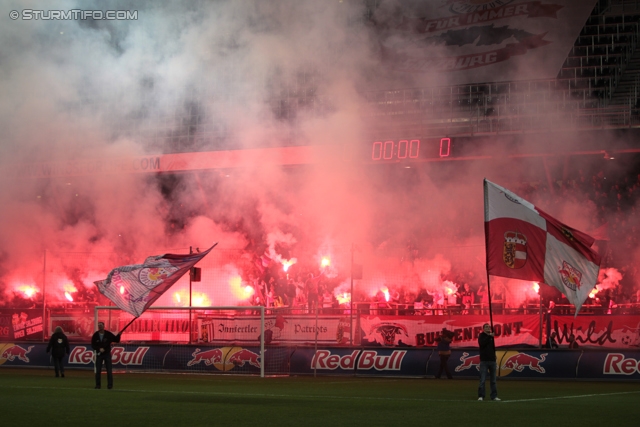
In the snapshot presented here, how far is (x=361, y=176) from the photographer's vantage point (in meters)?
22.5

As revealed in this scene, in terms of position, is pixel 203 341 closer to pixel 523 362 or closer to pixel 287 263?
pixel 287 263

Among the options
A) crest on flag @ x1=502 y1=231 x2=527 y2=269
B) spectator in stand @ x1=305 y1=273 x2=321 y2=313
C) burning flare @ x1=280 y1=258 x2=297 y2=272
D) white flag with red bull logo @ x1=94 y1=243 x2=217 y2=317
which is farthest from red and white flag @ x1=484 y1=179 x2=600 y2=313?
burning flare @ x1=280 y1=258 x2=297 y2=272

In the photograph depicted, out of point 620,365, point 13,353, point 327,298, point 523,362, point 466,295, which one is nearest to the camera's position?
point 620,365

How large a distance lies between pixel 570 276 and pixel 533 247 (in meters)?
0.62

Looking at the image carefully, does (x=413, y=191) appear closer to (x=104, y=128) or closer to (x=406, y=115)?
(x=406, y=115)

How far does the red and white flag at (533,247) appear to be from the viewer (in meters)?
10.5

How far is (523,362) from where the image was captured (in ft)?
51.9

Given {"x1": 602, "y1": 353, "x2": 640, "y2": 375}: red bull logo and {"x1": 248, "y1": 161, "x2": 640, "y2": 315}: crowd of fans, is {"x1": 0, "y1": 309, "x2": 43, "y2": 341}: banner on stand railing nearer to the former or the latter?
{"x1": 248, "y1": 161, "x2": 640, "y2": 315}: crowd of fans

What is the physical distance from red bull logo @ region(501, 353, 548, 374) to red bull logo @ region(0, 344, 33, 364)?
1175 centimetres

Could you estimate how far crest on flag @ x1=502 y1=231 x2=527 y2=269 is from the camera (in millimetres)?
10586

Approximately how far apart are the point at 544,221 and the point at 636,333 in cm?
646

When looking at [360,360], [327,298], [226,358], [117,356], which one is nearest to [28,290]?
[117,356]

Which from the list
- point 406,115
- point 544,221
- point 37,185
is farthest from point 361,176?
point 544,221

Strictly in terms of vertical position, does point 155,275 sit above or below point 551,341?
above
